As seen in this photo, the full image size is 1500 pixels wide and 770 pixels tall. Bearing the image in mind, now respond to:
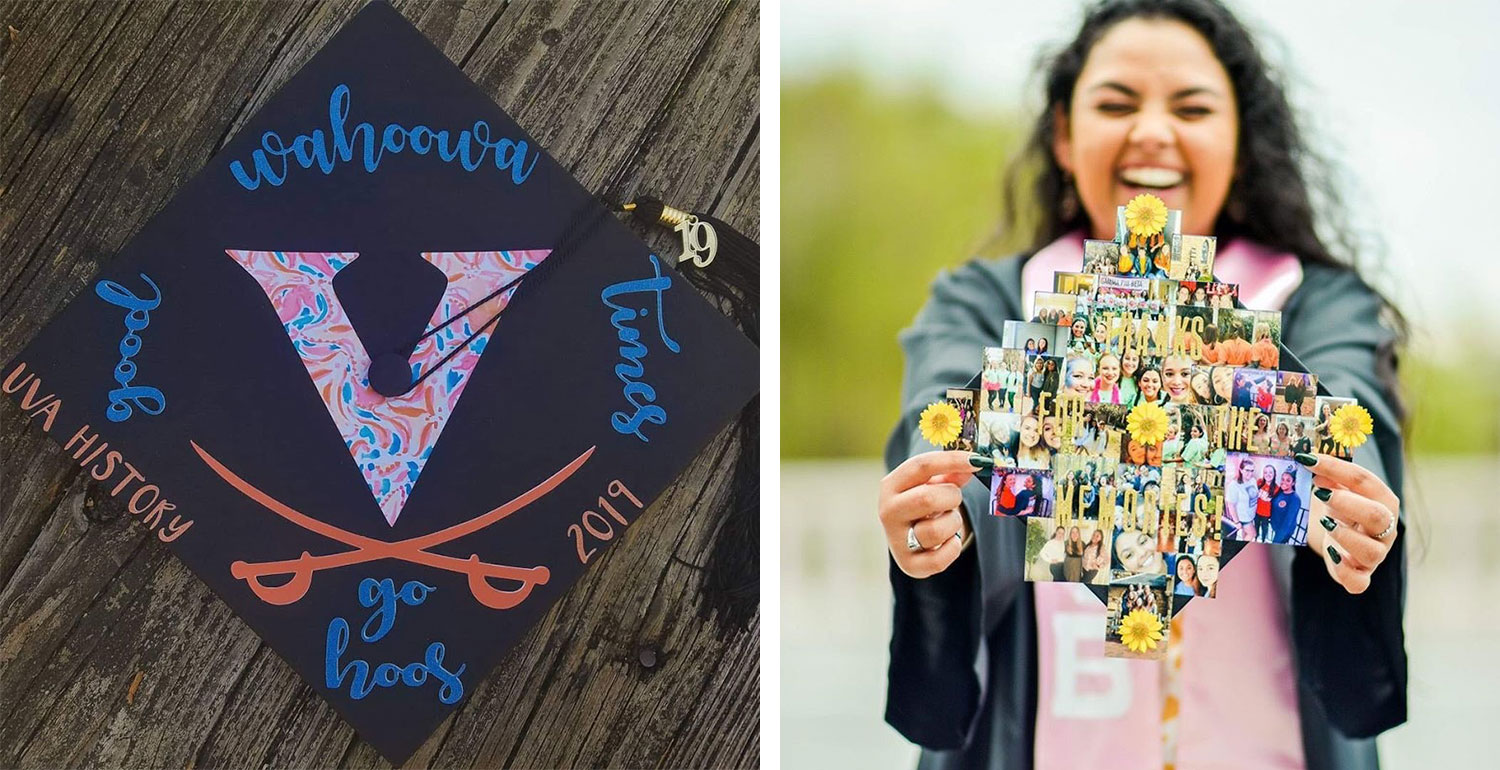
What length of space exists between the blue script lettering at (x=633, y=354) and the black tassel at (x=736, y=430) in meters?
0.05

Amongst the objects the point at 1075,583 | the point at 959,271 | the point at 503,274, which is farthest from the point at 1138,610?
the point at 503,274

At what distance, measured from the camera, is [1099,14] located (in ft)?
3.24

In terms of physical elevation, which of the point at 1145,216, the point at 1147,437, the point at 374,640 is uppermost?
the point at 1145,216

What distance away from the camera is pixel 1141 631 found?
908 millimetres

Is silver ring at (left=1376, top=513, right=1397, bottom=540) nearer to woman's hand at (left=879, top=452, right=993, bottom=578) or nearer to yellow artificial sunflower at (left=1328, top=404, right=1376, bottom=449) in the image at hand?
yellow artificial sunflower at (left=1328, top=404, right=1376, bottom=449)

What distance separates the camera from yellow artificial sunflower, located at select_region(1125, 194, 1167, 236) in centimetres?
93

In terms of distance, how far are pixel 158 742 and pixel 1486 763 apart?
1.19 m

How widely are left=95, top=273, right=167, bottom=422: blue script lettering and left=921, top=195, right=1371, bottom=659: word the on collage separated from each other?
0.64m

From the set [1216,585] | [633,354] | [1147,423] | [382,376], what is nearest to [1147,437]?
[1147,423]

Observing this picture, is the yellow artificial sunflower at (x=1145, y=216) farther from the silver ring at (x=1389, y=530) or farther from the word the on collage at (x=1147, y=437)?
the silver ring at (x=1389, y=530)

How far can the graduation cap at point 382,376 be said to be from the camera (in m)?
0.92

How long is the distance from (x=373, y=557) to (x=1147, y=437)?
64 cm

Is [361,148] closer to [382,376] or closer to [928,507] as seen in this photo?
[382,376]

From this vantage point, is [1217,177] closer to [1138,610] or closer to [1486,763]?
[1138,610]
